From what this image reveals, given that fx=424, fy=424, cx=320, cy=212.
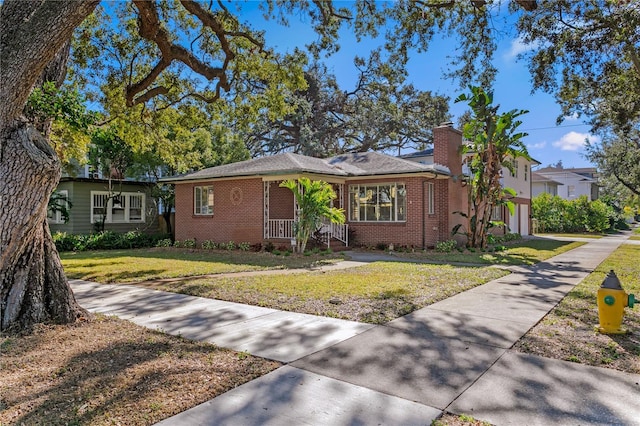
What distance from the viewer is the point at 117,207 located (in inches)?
896

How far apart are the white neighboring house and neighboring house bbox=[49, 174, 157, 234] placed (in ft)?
50.9

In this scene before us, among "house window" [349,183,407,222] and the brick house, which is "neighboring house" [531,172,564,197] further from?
"house window" [349,183,407,222]

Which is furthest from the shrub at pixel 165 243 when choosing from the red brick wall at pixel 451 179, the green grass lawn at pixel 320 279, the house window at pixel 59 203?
the red brick wall at pixel 451 179

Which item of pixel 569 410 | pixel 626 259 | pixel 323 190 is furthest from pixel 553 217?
pixel 569 410

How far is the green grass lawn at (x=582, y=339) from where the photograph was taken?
4711mm

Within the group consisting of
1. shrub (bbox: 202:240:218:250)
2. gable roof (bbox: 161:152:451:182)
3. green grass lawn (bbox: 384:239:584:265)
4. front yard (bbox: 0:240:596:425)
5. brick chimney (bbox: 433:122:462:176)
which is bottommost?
front yard (bbox: 0:240:596:425)

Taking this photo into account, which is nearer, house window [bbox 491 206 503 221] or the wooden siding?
the wooden siding

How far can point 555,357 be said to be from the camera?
15.5ft

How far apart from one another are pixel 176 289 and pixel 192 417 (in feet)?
19.2

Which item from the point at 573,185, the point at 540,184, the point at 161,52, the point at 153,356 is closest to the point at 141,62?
the point at 161,52

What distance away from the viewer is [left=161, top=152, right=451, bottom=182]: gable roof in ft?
53.4

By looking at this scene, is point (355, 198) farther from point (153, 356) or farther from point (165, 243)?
point (153, 356)

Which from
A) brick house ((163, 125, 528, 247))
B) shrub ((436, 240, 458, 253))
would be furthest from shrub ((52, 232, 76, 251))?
shrub ((436, 240, 458, 253))

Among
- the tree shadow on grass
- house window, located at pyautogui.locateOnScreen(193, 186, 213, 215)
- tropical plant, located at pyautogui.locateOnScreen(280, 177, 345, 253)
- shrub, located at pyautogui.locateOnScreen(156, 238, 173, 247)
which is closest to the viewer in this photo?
the tree shadow on grass
